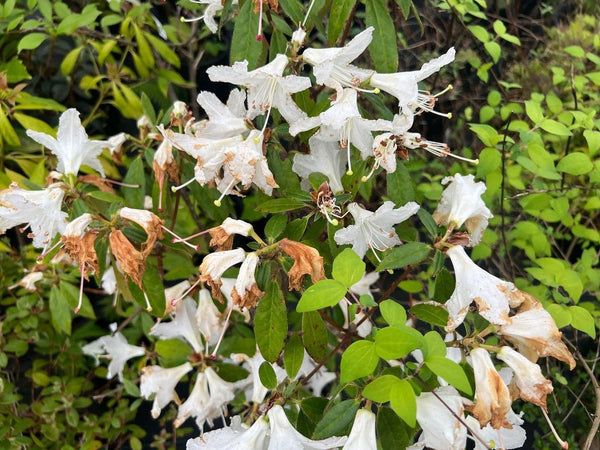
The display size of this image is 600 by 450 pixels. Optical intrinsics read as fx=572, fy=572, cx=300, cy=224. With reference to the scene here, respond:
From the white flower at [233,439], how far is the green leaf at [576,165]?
29.8 inches

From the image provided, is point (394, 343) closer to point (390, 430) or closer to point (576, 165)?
point (390, 430)

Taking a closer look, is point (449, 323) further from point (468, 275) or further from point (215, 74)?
point (215, 74)

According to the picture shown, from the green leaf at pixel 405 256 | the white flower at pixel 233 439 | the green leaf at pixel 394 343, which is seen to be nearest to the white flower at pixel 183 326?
the white flower at pixel 233 439

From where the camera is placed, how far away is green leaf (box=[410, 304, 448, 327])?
0.87 meters

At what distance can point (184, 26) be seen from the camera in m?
2.05

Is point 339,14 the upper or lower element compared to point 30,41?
upper

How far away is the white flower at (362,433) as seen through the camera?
0.75m

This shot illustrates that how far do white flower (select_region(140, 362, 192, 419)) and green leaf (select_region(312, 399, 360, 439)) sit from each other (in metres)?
0.48

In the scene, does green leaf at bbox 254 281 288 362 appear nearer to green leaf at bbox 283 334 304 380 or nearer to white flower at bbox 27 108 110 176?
green leaf at bbox 283 334 304 380

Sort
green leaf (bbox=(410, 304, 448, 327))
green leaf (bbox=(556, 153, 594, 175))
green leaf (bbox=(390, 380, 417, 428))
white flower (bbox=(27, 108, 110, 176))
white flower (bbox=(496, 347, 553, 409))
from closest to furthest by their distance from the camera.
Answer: green leaf (bbox=(390, 380, 417, 428)) < white flower (bbox=(496, 347, 553, 409)) < green leaf (bbox=(410, 304, 448, 327)) < white flower (bbox=(27, 108, 110, 176)) < green leaf (bbox=(556, 153, 594, 175))

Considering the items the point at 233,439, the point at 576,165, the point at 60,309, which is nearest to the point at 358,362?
the point at 233,439

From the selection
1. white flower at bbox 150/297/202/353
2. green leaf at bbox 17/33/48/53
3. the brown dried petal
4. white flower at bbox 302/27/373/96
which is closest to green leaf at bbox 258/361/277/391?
the brown dried petal

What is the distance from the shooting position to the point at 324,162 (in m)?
0.96

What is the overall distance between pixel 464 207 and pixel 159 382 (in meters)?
0.71
